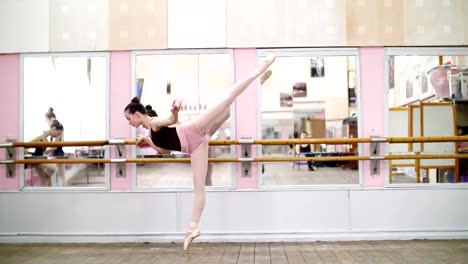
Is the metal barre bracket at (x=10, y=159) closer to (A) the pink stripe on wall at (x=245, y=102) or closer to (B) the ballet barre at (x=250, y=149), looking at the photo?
(B) the ballet barre at (x=250, y=149)

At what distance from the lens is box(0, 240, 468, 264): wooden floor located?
4301 millimetres

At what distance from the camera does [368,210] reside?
5.21m

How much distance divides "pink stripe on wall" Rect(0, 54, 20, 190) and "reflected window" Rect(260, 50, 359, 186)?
294 cm

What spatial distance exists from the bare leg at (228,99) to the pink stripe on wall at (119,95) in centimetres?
166

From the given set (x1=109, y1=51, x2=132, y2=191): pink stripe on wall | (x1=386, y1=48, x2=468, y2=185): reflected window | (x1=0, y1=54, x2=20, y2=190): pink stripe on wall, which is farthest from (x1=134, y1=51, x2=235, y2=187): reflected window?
(x1=386, y1=48, x2=468, y2=185): reflected window

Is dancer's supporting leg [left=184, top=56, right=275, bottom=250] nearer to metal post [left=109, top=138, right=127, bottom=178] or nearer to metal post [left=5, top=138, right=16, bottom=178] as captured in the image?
metal post [left=109, top=138, right=127, bottom=178]

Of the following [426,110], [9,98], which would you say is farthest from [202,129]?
[426,110]

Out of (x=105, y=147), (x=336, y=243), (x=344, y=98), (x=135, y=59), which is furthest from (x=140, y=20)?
(x=336, y=243)

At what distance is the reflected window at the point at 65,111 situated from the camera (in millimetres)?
5398

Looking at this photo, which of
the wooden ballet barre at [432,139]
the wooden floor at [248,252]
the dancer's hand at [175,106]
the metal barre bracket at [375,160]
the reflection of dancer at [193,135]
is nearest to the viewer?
the dancer's hand at [175,106]

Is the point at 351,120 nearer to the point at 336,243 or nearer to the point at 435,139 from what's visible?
the point at 435,139

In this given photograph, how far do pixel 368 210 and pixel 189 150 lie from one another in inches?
→ 92.9

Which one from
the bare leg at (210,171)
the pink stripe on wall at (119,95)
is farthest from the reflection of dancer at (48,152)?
the bare leg at (210,171)

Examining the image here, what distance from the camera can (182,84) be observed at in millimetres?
5434
